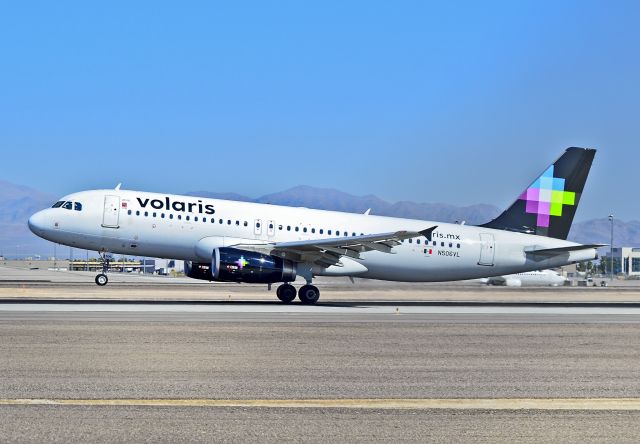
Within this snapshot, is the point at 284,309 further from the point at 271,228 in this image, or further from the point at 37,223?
the point at 37,223

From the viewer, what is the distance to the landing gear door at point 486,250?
44531 mm

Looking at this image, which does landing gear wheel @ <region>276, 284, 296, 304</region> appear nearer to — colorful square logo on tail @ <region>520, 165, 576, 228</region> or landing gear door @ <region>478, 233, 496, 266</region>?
landing gear door @ <region>478, 233, 496, 266</region>

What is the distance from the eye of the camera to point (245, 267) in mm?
37844

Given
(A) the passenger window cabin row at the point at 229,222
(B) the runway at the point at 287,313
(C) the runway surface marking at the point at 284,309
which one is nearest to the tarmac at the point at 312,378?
(B) the runway at the point at 287,313

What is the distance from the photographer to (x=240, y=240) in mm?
40656

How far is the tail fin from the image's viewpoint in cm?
4650

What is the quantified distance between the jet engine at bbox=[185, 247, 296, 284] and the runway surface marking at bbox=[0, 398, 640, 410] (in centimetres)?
2410

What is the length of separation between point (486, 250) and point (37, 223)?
21.3 m

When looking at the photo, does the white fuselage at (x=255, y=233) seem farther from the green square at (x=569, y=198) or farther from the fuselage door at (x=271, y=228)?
the green square at (x=569, y=198)

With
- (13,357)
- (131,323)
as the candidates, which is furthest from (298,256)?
(13,357)

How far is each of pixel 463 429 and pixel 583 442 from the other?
152cm

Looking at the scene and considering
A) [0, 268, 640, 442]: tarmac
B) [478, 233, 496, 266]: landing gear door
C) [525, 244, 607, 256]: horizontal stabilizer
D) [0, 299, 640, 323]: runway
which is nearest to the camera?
[0, 268, 640, 442]: tarmac

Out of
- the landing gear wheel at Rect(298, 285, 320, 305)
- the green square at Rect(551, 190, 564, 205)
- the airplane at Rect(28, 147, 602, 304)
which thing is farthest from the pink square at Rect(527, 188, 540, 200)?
the landing gear wheel at Rect(298, 285, 320, 305)

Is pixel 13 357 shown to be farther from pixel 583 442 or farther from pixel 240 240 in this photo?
pixel 240 240
